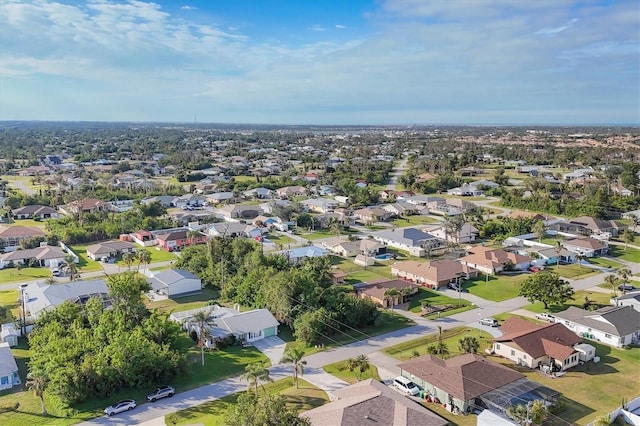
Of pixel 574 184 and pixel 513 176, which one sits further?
pixel 513 176

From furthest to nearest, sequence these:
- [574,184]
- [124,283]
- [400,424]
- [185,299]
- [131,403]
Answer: [574,184]
[185,299]
[124,283]
[131,403]
[400,424]

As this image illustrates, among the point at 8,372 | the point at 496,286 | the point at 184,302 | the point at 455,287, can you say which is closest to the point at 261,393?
the point at 8,372

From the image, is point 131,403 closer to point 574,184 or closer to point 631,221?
point 631,221

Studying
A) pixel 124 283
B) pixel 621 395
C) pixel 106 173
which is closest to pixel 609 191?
pixel 621 395

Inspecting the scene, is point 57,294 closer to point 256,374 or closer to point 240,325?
point 240,325

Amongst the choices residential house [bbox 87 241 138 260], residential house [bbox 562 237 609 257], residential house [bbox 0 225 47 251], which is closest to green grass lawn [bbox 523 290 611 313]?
residential house [bbox 562 237 609 257]
